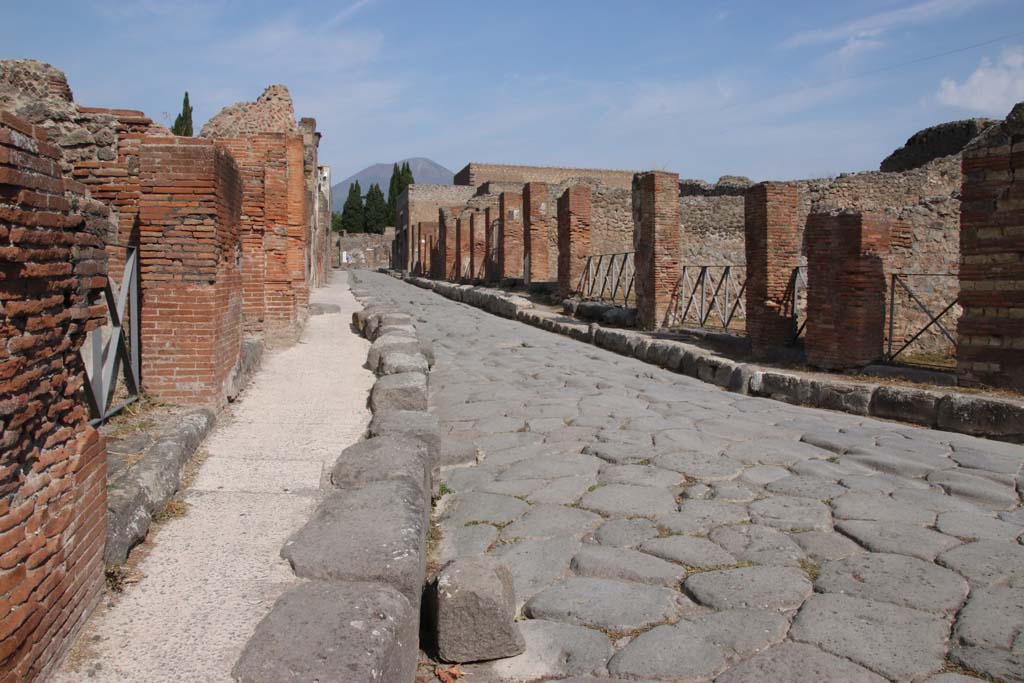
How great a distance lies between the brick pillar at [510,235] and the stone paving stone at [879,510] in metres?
20.3

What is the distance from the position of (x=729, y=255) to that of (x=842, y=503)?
57.0 ft

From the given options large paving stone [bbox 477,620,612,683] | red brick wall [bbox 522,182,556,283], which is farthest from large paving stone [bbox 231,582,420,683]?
red brick wall [bbox 522,182,556,283]

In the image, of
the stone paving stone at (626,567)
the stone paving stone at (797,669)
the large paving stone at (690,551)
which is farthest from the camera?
the large paving stone at (690,551)

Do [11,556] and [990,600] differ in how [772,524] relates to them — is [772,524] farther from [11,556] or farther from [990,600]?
[11,556]

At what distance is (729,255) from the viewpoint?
69.5ft

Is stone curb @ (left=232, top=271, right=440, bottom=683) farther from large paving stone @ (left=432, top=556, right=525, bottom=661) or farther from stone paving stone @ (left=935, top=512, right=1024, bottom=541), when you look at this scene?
stone paving stone @ (left=935, top=512, right=1024, bottom=541)

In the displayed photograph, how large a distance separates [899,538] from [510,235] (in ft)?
70.4

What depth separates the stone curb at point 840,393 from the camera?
6719 mm

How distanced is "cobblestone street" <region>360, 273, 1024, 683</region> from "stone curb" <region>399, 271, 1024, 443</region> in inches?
12.5

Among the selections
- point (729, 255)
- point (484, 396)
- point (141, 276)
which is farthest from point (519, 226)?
point (141, 276)

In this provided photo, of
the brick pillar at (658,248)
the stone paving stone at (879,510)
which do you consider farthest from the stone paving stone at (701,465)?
the brick pillar at (658,248)

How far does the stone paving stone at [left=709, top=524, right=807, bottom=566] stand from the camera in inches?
149

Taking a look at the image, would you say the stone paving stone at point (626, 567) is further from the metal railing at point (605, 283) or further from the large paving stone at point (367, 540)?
the metal railing at point (605, 283)

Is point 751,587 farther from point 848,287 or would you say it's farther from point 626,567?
point 848,287
